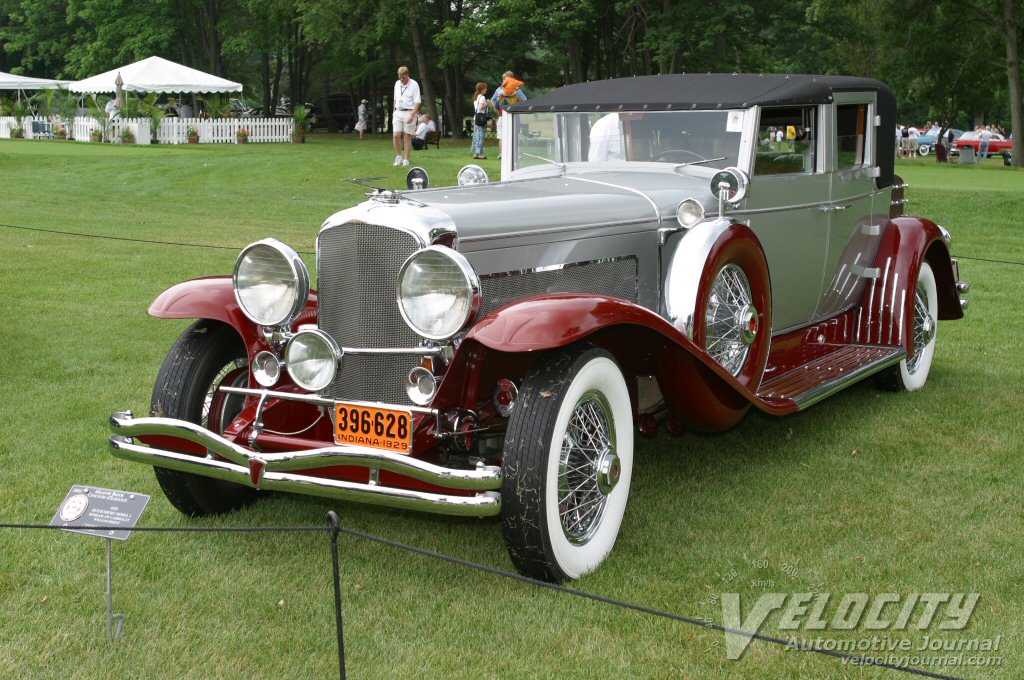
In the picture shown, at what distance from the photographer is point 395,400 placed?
4098 mm

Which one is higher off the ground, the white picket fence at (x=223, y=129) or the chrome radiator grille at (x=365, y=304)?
the white picket fence at (x=223, y=129)

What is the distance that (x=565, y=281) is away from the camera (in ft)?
14.9

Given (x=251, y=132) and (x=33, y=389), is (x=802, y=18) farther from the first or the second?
(x=33, y=389)

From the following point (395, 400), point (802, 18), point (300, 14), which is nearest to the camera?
point (395, 400)

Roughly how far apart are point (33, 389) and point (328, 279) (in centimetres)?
308

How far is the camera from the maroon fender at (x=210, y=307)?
430 centimetres

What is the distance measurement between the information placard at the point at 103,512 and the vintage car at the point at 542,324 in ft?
1.56

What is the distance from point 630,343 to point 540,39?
1245 inches

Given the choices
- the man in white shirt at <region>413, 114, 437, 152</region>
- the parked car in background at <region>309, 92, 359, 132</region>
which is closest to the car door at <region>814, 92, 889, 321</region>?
the man in white shirt at <region>413, 114, 437, 152</region>

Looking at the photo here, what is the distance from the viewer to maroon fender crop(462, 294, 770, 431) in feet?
11.7

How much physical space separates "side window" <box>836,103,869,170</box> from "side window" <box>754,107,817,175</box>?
290 mm

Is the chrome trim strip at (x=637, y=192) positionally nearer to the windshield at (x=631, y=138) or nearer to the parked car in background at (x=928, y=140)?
the windshield at (x=631, y=138)

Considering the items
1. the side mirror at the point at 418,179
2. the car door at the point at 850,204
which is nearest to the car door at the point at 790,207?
the car door at the point at 850,204

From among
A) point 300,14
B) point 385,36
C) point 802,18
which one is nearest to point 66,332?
point 802,18
